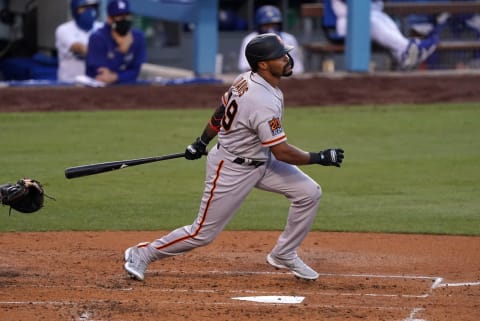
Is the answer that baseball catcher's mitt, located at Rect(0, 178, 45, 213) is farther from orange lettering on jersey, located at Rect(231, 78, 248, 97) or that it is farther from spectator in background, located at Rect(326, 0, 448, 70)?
spectator in background, located at Rect(326, 0, 448, 70)

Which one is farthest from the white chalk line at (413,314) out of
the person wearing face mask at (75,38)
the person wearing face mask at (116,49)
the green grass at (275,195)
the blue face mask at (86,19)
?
the blue face mask at (86,19)

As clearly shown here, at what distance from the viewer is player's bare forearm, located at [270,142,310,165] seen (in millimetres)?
A: 6188

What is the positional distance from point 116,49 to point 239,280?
8.32 m

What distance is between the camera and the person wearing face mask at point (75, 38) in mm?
14984

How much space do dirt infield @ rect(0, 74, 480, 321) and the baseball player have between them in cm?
23

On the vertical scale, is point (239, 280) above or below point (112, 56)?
below

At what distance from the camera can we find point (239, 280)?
260 inches

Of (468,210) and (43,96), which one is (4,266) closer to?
(468,210)

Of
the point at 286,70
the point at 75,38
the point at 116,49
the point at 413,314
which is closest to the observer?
the point at 413,314

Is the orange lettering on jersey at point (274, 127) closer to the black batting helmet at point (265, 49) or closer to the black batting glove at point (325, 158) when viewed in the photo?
the black batting glove at point (325, 158)

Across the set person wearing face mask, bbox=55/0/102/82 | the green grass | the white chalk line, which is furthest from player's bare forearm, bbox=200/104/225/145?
person wearing face mask, bbox=55/0/102/82

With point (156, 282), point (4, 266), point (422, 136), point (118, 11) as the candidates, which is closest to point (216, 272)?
point (156, 282)

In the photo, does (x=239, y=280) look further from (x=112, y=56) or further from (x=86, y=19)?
(x=86, y=19)

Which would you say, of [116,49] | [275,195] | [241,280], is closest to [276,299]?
[241,280]
